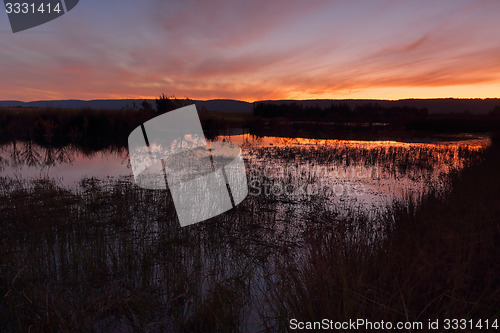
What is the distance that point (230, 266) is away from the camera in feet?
15.8

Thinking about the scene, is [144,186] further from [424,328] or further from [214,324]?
[424,328]

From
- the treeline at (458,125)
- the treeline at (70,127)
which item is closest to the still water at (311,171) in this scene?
the treeline at (70,127)

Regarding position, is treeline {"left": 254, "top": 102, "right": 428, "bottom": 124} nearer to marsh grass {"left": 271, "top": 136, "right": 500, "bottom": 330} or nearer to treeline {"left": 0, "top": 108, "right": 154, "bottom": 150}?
treeline {"left": 0, "top": 108, "right": 154, "bottom": 150}

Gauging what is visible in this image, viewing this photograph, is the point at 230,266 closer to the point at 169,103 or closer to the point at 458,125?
the point at 169,103

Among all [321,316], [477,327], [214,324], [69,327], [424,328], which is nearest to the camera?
[477,327]

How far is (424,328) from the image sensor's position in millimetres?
2570

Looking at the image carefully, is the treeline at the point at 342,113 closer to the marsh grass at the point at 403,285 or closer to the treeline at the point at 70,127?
the treeline at the point at 70,127

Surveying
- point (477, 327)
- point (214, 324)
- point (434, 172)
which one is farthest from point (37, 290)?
point (434, 172)

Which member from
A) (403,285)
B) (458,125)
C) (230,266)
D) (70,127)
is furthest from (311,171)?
(458,125)

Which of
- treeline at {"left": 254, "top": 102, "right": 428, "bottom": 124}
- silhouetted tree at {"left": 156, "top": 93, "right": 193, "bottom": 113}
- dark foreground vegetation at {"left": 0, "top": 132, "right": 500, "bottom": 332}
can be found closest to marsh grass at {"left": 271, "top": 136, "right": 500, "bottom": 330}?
dark foreground vegetation at {"left": 0, "top": 132, "right": 500, "bottom": 332}

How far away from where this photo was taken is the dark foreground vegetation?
290 cm

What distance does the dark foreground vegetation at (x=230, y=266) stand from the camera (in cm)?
290

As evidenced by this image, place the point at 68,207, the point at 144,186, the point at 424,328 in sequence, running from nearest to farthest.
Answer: the point at 424,328, the point at 68,207, the point at 144,186

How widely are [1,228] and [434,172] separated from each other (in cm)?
1535
